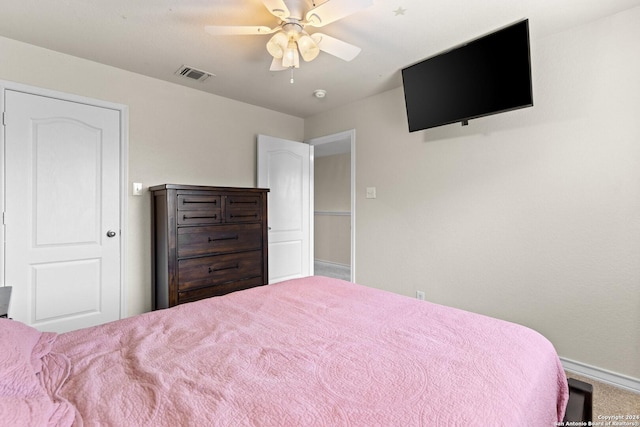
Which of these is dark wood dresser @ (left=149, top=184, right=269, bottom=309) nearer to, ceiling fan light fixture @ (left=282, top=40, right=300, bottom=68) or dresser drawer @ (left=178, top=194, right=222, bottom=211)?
dresser drawer @ (left=178, top=194, right=222, bottom=211)

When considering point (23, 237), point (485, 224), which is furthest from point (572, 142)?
point (23, 237)

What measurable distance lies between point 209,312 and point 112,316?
1.79 metres

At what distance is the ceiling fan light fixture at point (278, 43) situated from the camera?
186cm

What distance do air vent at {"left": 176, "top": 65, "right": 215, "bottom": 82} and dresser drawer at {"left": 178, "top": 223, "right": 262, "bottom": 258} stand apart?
1409 mm

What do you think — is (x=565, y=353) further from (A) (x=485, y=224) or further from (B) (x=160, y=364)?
(B) (x=160, y=364)

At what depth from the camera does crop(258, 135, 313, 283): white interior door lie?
3715 mm

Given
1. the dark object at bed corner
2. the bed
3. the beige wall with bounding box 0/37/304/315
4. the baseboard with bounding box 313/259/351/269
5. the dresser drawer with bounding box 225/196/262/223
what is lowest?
the baseboard with bounding box 313/259/351/269

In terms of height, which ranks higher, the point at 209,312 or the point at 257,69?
the point at 257,69

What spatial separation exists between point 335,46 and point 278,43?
1.14 feet

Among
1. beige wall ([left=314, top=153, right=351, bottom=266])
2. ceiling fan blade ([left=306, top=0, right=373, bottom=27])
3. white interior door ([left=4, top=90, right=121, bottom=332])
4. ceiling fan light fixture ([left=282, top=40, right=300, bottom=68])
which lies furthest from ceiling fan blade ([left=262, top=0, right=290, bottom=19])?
beige wall ([left=314, top=153, right=351, bottom=266])

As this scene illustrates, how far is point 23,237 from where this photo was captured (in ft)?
7.68

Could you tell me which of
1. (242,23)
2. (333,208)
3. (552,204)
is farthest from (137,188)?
(333,208)

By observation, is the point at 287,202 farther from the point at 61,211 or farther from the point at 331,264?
the point at 331,264

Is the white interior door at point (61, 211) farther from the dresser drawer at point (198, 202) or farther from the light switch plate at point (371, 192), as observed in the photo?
the light switch plate at point (371, 192)
